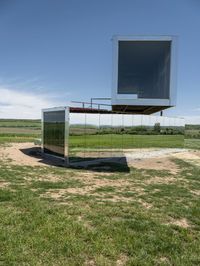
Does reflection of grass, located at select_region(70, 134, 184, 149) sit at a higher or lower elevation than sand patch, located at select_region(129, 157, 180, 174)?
higher

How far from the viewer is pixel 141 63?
20016mm

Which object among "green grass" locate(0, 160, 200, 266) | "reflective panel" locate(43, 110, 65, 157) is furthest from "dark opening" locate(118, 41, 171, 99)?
"green grass" locate(0, 160, 200, 266)

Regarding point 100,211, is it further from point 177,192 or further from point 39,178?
point 39,178

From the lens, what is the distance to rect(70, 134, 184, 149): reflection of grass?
1546cm

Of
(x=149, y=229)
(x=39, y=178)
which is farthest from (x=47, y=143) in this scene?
(x=149, y=229)

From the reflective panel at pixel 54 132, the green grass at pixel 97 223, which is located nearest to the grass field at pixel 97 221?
the green grass at pixel 97 223

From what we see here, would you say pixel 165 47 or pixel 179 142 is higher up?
pixel 165 47

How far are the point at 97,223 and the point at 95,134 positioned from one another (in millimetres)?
10363

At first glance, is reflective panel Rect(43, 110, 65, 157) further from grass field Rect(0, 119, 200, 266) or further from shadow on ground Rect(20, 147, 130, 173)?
grass field Rect(0, 119, 200, 266)

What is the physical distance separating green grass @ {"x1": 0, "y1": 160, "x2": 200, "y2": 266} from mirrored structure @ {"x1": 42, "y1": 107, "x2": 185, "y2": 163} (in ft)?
16.0

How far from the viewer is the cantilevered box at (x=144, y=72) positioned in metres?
13.6

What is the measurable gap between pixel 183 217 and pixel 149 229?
123 cm

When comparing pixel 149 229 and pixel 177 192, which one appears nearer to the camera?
pixel 149 229

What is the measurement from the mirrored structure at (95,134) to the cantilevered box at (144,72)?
108 cm
